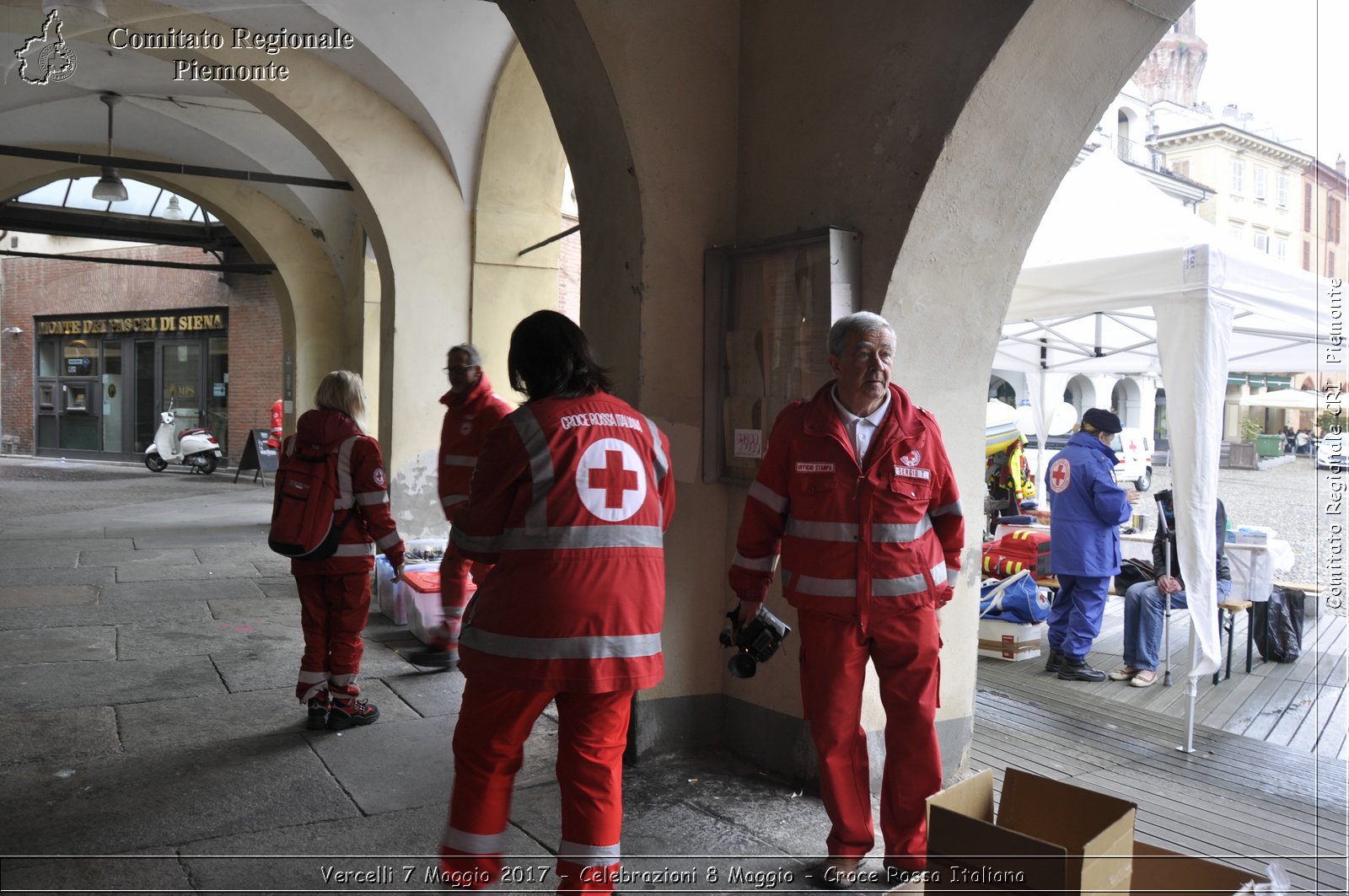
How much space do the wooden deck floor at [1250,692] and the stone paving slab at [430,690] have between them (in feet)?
11.3

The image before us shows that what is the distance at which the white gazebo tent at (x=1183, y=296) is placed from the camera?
4977 mm

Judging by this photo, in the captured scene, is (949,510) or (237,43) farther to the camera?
(237,43)

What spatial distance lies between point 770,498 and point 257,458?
16.9m

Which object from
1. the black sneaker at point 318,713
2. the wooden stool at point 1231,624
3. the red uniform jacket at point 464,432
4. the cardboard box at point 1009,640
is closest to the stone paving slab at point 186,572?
the red uniform jacket at point 464,432

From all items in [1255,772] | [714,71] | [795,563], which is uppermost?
[714,71]

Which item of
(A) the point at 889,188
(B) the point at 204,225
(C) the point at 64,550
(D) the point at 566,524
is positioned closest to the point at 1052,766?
(A) the point at 889,188

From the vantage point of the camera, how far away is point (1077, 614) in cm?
665

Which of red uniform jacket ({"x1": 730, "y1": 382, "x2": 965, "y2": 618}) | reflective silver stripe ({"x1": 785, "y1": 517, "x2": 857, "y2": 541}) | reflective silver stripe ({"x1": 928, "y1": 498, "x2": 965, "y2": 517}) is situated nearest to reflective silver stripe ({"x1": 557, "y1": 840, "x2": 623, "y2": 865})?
red uniform jacket ({"x1": 730, "y1": 382, "x2": 965, "y2": 618})

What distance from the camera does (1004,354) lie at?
11.1 meters

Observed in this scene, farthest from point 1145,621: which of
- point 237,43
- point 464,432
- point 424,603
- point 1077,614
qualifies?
point 237,43

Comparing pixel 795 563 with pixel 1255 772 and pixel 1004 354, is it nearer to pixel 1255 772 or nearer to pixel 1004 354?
pixel 1255 772

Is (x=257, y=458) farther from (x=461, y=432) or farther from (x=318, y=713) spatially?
(x=318, y=713)

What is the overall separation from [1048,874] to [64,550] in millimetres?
10310

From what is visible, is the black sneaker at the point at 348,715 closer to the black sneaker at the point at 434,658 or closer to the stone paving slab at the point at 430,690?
the stone paving slab at the point at 430,690
